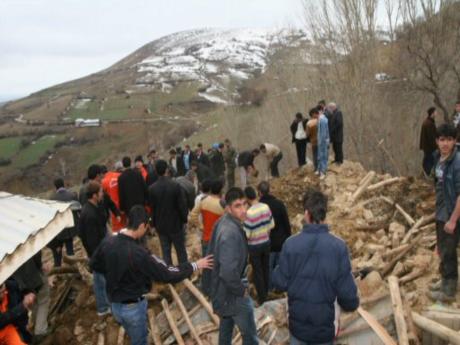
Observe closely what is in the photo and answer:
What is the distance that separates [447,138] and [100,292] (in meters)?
5.38

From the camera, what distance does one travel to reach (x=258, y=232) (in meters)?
5.93

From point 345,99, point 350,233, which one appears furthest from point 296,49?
point 350,233

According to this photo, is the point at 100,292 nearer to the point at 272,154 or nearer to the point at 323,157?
the point at 323,157

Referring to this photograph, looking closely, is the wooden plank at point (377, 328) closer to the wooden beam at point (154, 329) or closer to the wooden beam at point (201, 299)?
the wooden beam at point (201, 299)

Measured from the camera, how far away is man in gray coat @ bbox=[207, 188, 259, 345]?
426 cm

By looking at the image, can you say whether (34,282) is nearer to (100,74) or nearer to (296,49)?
(296,49)

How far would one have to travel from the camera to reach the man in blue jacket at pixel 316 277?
3.43 meters

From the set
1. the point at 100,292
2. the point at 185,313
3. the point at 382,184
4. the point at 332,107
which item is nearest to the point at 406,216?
the point at 382,184

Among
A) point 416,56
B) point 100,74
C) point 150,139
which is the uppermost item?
point 100,74

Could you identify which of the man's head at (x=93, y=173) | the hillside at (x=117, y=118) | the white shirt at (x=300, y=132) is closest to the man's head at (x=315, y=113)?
the white shirt at (x=300, y=132)

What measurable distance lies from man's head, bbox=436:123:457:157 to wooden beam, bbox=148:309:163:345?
184 inches

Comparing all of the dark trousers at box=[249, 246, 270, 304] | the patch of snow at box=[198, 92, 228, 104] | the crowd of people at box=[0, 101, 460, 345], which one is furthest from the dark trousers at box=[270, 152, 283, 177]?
the patch of snow at box=[198, 92, 228, 104]

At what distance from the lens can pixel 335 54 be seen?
20.3 m

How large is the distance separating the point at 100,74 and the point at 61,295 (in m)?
178
